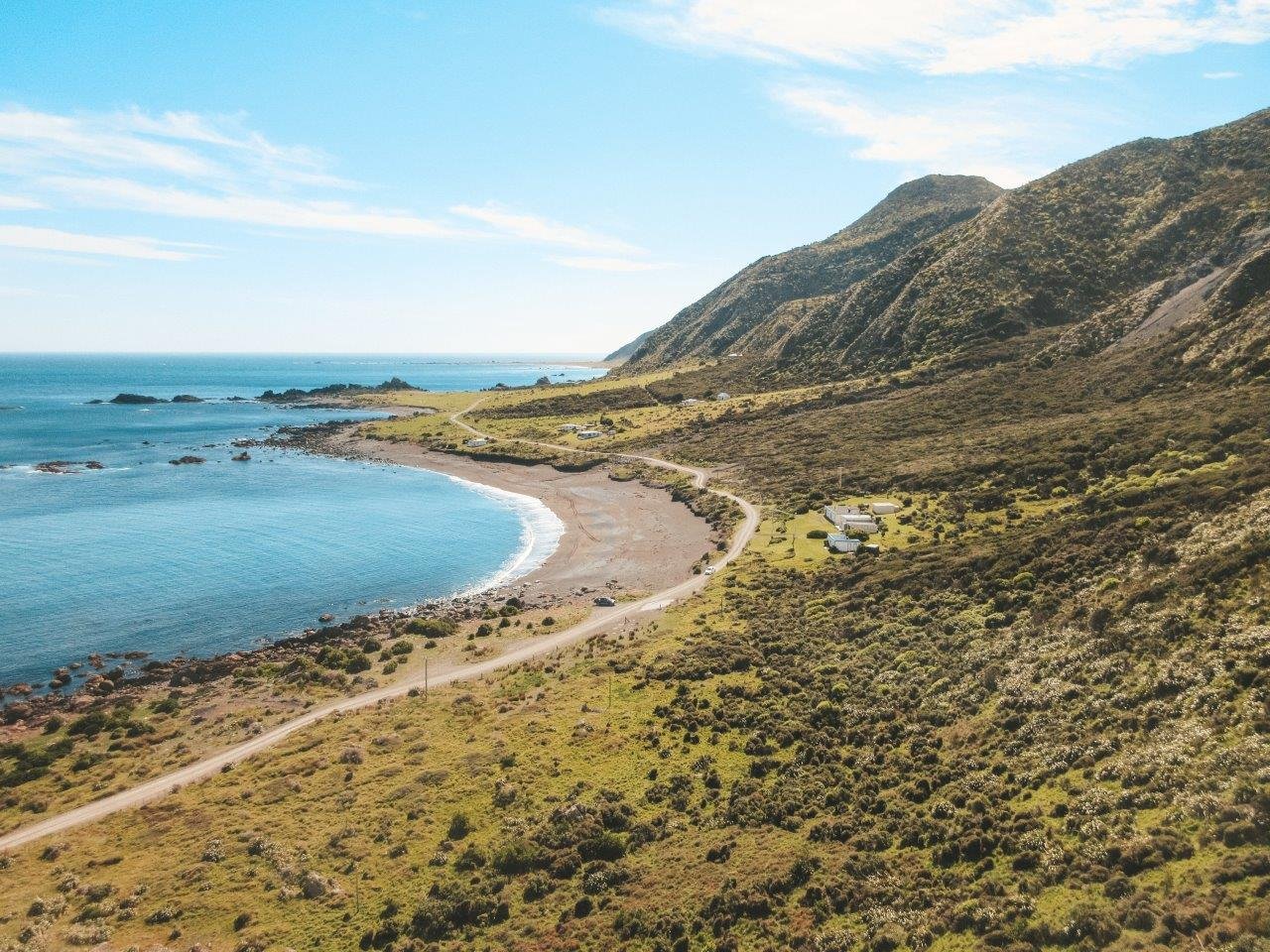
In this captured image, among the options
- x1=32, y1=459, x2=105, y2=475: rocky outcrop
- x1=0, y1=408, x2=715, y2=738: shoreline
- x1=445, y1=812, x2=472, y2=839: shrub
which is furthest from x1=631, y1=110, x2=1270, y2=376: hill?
x1=32, y1=459, x2=105, y2=475: rocky outcrop

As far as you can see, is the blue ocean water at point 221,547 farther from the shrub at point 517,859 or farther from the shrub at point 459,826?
the shrub at point 517,859

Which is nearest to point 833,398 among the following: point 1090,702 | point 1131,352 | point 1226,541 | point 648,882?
point 1131,352

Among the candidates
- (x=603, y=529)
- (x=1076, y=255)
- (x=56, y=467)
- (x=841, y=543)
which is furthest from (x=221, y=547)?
(x=1076, y=255)

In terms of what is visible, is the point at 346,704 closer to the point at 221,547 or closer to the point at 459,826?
the point at 459,826

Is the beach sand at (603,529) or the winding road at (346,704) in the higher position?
the beach sand at (603,529)

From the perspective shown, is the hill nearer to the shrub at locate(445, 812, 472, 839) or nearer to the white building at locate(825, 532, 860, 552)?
the white building at locate(825, 532, 860, 552)

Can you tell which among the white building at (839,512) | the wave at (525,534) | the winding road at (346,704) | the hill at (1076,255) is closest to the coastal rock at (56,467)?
the wave at (525,534)

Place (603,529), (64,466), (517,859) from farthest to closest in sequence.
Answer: (64,466) → (603,529) → (517,859)
